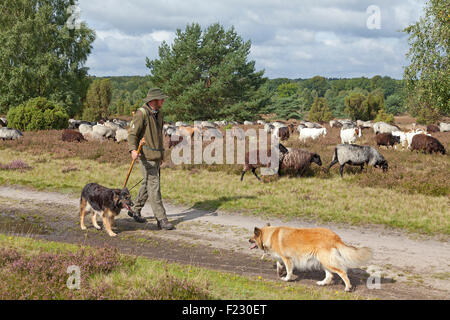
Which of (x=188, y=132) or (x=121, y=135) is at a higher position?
(x=188, y=132)

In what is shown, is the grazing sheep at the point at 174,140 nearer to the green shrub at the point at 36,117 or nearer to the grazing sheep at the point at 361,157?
the grazing sheep at the point at 361,157

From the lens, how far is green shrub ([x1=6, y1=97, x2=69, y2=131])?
33.2 metres

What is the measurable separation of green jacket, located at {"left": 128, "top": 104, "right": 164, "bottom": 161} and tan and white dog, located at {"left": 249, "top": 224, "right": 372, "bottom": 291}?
12.6ft

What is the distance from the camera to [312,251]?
6195 mm

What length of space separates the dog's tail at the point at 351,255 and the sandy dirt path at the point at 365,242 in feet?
1.63

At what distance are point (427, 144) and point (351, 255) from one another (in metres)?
18.7

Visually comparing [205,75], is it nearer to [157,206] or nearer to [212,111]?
[212,111]

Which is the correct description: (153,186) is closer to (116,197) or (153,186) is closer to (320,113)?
(116,197)

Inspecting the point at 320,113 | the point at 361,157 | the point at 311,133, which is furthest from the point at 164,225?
the point at 320,113

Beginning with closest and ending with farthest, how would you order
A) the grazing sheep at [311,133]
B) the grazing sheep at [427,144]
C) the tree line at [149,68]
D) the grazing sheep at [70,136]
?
1. the grazing sheep at [427,144]
2. the grazing sheep at [70,136]
3. the grazing sheep at [311,133]
4. the tree line at [149,68]

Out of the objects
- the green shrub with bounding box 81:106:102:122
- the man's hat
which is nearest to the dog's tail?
the man's hat

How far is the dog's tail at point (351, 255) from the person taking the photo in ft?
19.0

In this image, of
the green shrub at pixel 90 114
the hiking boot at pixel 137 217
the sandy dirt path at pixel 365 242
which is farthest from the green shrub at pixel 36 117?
the green shrub at pixel 90 114

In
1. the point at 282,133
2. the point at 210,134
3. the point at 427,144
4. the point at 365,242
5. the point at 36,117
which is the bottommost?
the point at 365,242
